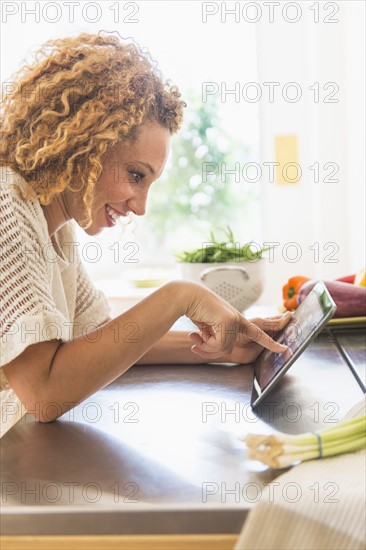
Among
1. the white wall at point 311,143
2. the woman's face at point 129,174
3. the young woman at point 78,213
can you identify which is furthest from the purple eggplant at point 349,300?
the white wall at point 311,143

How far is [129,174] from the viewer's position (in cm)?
146

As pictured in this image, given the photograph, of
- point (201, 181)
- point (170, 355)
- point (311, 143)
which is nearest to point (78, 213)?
point (170, 355)

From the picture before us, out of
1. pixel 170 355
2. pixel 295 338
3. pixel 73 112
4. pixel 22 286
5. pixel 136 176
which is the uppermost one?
pixel 73 112

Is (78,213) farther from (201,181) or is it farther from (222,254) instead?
(201,181)

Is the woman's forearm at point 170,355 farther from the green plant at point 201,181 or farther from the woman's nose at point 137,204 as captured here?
the green plant at point 201,181

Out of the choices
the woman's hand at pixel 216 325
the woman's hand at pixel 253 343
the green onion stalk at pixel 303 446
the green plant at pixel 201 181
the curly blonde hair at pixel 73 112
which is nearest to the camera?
the green onion stalk at pixel 303 446

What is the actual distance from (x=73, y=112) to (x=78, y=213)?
206mm

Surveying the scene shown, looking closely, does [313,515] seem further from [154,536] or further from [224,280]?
[224,280]

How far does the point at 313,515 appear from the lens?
0.74 m

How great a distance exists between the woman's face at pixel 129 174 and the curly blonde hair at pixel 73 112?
0.02m

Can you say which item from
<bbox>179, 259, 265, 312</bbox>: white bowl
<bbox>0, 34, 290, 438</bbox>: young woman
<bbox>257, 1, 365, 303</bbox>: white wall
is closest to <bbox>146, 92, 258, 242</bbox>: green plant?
<bbox>257, 1, 365, 303</bbox>: white wall

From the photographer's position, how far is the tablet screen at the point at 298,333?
112cm

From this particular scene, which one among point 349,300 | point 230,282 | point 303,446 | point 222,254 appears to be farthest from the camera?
point 222,254

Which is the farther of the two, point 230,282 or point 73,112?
point 230,282
